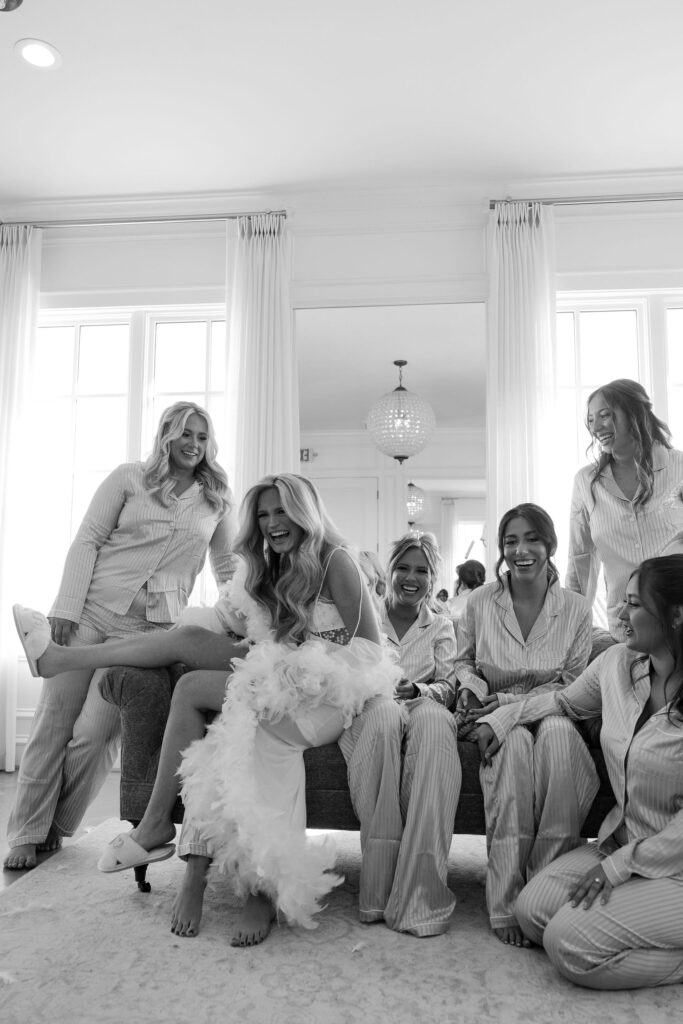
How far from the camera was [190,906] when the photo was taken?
2020 mm

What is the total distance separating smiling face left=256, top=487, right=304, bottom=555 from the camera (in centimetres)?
232

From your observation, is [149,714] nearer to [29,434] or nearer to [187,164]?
[29,434]

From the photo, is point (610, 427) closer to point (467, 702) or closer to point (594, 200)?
point (467, 702)

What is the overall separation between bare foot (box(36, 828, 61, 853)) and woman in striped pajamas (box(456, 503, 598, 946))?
1476 millimetres

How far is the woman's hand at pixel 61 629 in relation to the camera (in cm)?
285

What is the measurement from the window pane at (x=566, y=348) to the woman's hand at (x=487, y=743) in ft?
8.54

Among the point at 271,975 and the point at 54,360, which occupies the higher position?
the point at 54,360

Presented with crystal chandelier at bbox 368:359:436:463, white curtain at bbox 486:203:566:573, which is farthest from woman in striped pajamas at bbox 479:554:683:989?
crystal chandelier at bbox 368:359:436:463

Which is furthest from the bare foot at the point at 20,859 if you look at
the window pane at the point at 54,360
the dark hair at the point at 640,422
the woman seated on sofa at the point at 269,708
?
the window pane at the point at 54,360

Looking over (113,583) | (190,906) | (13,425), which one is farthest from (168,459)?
(13,425)

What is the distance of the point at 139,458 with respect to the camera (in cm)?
450

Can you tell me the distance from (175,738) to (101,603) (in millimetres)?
842

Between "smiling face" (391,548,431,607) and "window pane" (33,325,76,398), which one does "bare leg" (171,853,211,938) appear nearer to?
"smiling face" (391,548,431,607)

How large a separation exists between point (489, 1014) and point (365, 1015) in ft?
0.80
